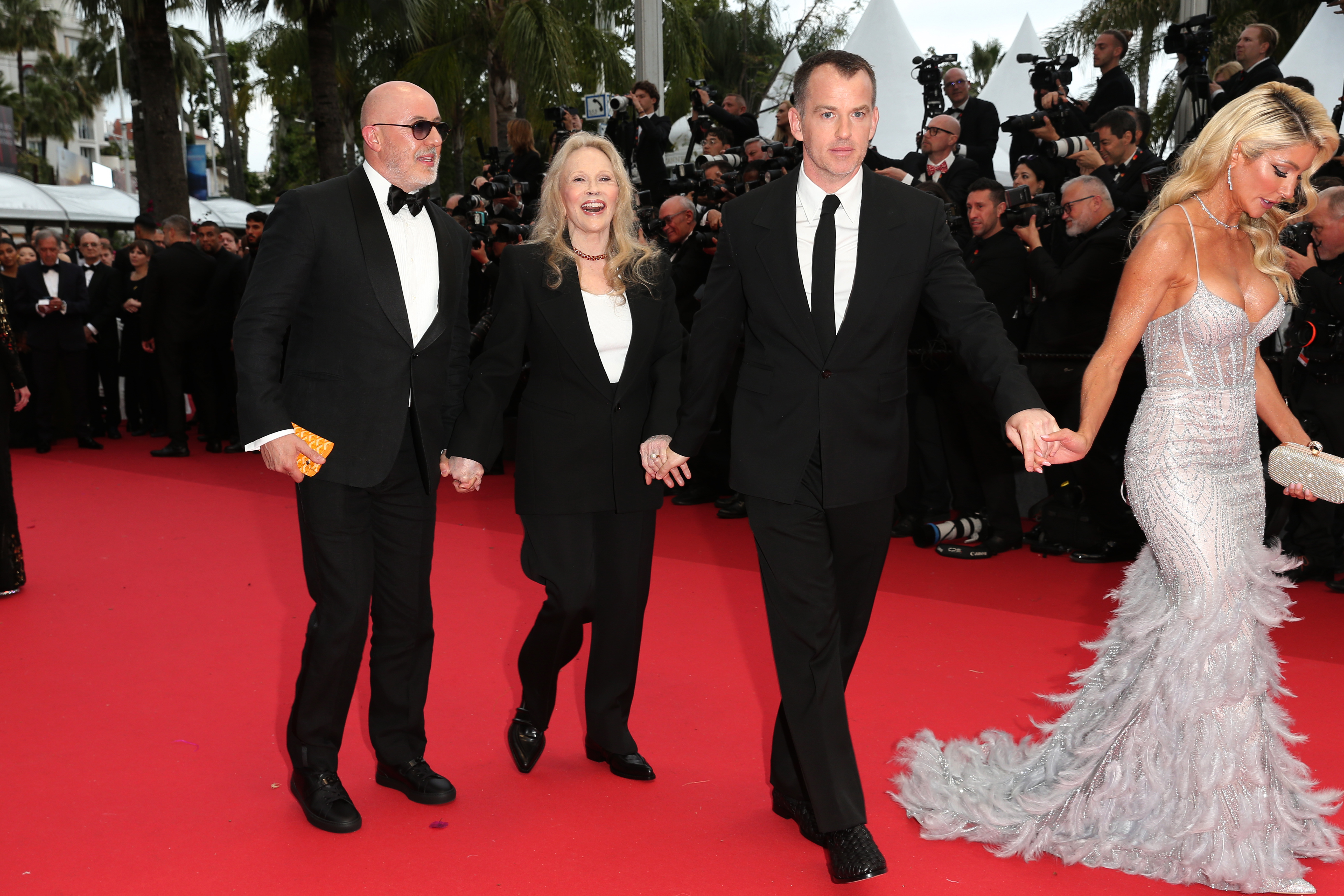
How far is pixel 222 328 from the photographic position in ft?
34.9

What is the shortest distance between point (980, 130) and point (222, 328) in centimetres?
684

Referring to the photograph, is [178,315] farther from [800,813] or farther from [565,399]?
[800,813]

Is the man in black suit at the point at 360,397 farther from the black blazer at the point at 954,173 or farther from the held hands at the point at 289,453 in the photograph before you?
the black blazer at the point at 954,173

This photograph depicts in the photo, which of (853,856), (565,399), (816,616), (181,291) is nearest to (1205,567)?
(816,616)

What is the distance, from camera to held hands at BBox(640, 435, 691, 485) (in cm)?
322

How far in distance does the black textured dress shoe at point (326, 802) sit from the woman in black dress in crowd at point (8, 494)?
127 inches

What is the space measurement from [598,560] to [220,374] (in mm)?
8431

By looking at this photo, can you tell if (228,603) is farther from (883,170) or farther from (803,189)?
(883,170)

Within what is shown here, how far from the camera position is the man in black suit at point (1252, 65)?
694cm

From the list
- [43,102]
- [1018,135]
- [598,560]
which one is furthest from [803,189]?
[43,102]

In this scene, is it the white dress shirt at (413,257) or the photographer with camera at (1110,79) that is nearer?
the white dress shirt at (413,257)

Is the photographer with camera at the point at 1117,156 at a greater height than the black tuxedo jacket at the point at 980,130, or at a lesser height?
lesser

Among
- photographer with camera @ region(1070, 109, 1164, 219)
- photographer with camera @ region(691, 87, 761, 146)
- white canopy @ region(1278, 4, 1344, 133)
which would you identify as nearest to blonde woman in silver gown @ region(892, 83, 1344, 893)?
photographer with camera @ region(1070, 109, 1164, 219)

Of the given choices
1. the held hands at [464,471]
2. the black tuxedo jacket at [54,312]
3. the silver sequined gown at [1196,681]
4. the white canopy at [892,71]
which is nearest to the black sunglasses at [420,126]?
the held hands at [464,471]
